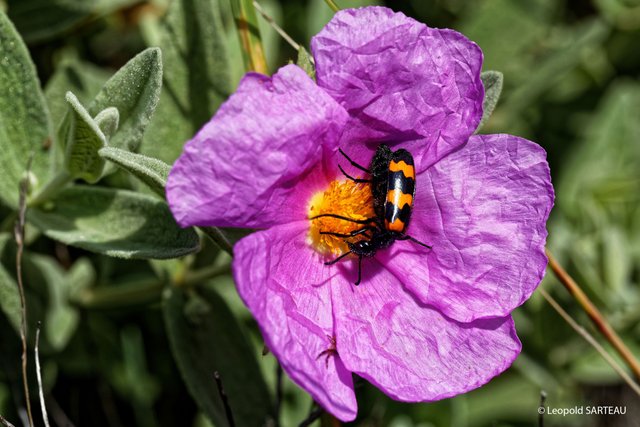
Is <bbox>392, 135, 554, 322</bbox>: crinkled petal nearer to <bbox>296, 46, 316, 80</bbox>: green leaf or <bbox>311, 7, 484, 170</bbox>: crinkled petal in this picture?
<bbox>311, 7, 484, 170</bbox>: crinkled petal

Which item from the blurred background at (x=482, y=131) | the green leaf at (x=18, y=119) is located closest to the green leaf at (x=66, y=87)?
the blurred background at (x=482, y=131)

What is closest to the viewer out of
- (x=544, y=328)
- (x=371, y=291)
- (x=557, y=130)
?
(x=371, y=291)

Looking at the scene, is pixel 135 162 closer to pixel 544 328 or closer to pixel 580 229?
pixel 544 328

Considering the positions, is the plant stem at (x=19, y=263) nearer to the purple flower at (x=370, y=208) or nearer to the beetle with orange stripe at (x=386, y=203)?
the purple flower at (x=370, y=208)

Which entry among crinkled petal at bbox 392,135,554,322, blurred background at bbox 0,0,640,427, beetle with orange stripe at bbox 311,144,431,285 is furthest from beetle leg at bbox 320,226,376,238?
blurred background at bbox 0,0,640,427

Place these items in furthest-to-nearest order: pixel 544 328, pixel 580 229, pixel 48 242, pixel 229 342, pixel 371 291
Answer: pixel 580 229 → pixel 544 328 → pixel 48 242 → pixel 229 342 → pixel 371 291

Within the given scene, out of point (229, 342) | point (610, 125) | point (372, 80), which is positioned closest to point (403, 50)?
point (372, 80)
